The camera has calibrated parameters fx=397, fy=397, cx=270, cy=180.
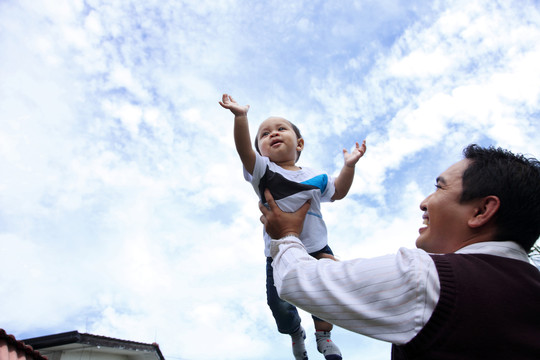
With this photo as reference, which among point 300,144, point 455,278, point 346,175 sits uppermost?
point 300,144

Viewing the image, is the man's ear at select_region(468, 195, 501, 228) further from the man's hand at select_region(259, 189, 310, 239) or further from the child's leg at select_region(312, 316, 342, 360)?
the child's leg at select_region(312, 316, 342, 360)

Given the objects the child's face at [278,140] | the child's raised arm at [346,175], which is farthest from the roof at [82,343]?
the child's raised arm at [346,175]

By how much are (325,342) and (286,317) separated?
41cm

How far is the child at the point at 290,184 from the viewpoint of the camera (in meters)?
3.15

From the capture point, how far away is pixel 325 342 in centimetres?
352

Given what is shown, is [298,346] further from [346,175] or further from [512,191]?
[512,191]

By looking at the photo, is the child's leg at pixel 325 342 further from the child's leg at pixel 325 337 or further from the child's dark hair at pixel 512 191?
the child's dark hair at pixel 512 191

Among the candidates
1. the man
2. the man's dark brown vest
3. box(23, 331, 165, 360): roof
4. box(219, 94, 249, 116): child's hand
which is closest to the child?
box(219, 94, 249, 116): child's hand

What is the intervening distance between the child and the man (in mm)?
1373

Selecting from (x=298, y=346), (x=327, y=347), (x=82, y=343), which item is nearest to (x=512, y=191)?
(x=327, y=347)

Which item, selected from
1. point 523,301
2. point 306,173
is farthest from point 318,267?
point 306,173

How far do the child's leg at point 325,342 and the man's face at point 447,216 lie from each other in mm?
1994

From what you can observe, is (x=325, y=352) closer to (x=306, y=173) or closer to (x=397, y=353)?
(x=306, y=173)

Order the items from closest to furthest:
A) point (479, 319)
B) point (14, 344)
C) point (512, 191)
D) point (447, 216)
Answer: point (479, 319)
point (512, 191)
point (447, 216)
point (14, 344)
